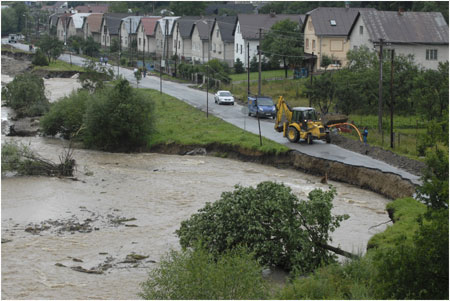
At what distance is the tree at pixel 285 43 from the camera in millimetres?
69375

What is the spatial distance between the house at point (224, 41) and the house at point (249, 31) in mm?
1392

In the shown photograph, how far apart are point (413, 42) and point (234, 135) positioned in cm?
2747

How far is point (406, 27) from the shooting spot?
6206 centimetres

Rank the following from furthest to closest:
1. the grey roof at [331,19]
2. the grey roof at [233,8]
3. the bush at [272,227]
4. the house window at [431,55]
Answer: the grey roof at [233,8] → the grey roof at [331,19] → the house window at [431,55] → the bush at [272,227]

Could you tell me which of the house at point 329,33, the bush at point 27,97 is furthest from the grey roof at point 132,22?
the bush at point 27,97

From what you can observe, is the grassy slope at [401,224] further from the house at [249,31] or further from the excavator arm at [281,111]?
the house at [249,31]

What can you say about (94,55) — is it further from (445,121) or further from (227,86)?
(445,121)

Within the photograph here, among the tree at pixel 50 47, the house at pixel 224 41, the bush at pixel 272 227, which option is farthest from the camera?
the tree at pixel 50 47

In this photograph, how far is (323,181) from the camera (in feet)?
104

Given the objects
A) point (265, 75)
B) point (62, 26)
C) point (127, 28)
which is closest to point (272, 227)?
point (265, 75)

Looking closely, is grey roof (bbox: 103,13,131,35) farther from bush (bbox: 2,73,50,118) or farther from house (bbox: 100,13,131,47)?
bush (bbox: 2,73,50,118)

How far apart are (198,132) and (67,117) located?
918 cm

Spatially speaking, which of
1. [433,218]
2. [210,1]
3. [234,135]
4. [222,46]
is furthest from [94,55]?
[433,218]

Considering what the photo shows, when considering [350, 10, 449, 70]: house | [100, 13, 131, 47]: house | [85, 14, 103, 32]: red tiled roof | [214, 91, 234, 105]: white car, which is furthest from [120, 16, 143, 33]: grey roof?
[214, 91, 234, 105]: white car
